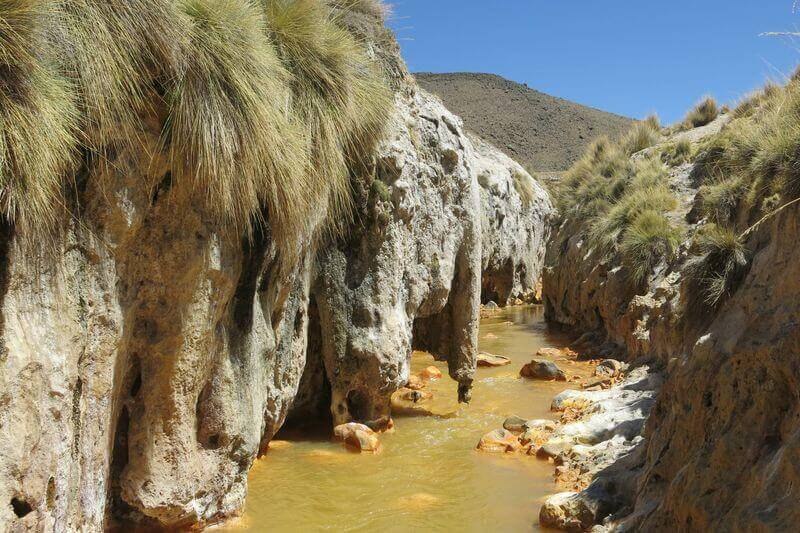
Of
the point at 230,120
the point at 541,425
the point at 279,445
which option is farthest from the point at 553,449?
the point at 230,120

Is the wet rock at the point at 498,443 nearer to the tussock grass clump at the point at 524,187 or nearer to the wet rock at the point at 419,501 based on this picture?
the wet rock at the point at 419,501

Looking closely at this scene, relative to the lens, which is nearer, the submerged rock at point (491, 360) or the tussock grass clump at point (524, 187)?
the submerged rock at point (491, 360)

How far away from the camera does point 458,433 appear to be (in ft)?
25.6

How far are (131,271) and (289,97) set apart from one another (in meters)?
1.87

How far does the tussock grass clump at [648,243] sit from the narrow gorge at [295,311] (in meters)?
2.68

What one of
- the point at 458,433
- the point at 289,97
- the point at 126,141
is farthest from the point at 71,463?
the point at 458,433

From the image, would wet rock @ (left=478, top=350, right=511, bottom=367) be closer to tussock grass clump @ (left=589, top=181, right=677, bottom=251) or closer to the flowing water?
the flowing water

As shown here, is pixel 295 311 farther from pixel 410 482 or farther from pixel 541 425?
pixel 541 425

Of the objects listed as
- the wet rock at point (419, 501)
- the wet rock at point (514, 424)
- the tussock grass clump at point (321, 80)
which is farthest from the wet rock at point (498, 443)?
the tussock grass clump at point (321, 80)

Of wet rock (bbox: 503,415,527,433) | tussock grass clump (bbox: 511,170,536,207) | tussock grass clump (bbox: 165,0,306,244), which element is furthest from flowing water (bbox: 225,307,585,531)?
tussock grass clump (bbox: 511,170,536,207)

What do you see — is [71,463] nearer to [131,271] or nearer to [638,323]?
[131,271]

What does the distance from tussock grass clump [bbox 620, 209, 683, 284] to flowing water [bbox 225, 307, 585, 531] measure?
4.02 metres

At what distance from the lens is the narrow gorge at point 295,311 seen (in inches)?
131

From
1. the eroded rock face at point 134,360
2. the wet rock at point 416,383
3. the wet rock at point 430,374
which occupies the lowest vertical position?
the wet rock at point 416,383
